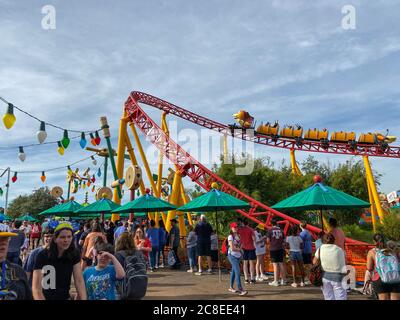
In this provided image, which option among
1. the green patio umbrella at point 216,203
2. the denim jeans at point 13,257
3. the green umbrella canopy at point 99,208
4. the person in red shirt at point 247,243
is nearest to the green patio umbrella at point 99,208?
the green umbrella canopy at point 99,208

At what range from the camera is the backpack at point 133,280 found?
168 inches

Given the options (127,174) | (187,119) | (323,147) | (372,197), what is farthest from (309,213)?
(127,174)

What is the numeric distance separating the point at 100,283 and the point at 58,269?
49 centimetres

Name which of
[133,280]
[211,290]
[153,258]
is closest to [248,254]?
[211,290]

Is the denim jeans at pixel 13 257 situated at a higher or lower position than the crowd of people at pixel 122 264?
lower

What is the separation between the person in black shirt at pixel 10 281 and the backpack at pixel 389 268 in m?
4.56

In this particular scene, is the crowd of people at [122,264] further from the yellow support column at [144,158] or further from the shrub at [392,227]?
the yellow support column at [144,158]

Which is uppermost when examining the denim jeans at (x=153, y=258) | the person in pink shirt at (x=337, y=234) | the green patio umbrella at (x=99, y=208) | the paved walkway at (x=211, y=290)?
the green patio umbrella at (x=99, y=208)

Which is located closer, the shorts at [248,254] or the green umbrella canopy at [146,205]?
the shorts at [248,254]

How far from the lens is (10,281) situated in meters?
2.86

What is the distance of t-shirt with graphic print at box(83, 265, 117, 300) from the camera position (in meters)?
3.69
